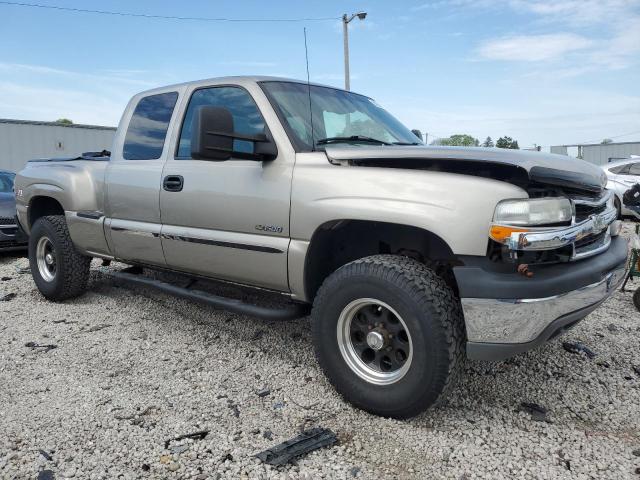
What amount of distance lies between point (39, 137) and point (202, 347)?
65.8 feet

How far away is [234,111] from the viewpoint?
11.5ft

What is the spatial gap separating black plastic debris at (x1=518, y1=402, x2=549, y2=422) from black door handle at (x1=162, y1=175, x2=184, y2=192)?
2575 mm

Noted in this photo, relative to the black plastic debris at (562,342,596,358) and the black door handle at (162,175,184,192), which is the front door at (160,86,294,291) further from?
the black plastic debris at (562,342,596,358)

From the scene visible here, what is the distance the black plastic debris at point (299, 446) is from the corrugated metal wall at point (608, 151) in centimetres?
2947

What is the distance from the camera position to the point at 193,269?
3.71 m

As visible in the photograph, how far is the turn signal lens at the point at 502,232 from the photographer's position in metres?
2.26

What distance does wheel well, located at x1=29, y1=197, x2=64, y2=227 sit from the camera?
5.18 meters

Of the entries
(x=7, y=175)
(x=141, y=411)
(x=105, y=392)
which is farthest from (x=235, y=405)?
(x=7, y=175)

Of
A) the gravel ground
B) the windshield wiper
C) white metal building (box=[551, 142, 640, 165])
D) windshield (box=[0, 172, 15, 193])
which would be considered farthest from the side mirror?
white metal building (box=[551, 142, 640, 165])

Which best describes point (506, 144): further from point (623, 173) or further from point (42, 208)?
point (42, 208)

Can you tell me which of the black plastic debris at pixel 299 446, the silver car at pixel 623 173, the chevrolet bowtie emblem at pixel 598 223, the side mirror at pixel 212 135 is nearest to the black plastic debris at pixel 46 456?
the black plastic debris at pixel 299 446

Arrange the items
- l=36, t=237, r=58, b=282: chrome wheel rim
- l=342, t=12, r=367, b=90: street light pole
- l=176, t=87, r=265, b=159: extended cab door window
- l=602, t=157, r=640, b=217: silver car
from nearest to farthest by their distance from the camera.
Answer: l=176, t=87, r=265, b=159: extended cab door window → l=36, t=237, r=58, b=282: chrome wheel rim → l=602, t=157, r=640, b=217: silver car → l=342, t=12, r=367, b=90: street light pole

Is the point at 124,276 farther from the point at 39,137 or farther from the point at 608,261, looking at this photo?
the point at 39,137

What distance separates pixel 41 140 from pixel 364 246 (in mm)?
21031
